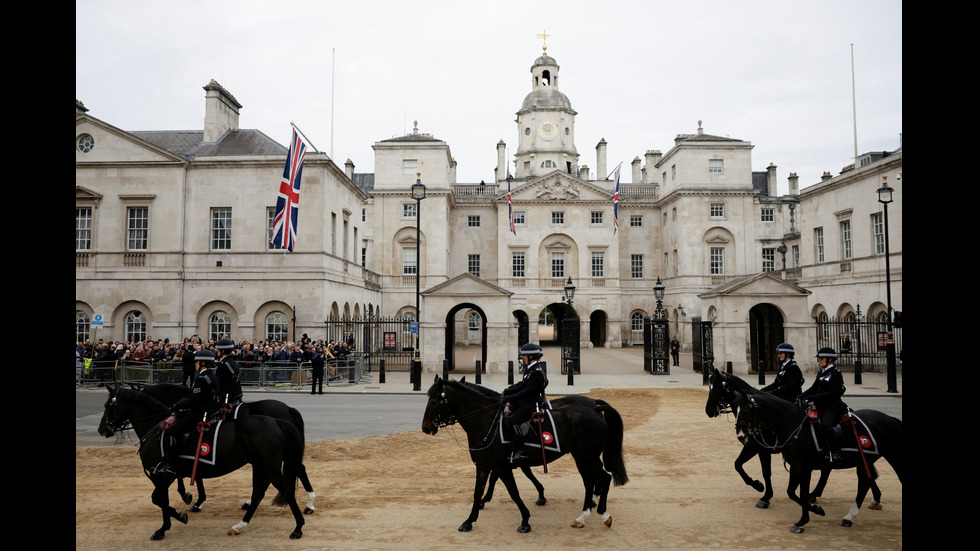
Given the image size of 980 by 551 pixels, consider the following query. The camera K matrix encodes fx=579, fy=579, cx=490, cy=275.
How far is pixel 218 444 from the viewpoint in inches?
296

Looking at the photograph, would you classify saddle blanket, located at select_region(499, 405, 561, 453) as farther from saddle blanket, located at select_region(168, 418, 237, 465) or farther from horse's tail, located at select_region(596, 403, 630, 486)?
saddle blanket, located at select_region(168, 418, 237, 465)

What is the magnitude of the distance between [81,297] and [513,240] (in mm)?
30527

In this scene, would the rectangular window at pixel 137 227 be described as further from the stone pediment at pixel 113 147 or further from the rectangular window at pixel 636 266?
the rectangular window at pixel 636 266

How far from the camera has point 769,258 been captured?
49.6 meters

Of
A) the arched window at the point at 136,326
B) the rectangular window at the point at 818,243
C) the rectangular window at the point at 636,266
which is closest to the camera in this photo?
the arched window at the point at 136,326

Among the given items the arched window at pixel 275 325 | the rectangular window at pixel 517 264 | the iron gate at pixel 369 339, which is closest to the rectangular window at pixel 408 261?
the iron gate at pixel 369 339

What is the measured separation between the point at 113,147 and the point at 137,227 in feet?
13.3

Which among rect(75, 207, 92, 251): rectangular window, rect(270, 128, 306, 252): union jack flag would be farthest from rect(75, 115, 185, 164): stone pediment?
rect(270, 128, 306, 252): union jack flag

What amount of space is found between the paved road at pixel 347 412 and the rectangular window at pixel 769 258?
104ft

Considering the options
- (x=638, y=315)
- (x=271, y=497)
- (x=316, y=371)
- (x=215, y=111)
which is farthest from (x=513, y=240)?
(x=271, y=497)

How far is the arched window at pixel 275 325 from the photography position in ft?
91.8

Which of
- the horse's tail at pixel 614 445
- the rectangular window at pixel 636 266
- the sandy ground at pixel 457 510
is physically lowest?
the sandy ground at pixel 457 510

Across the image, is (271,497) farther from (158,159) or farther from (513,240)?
(513,240)

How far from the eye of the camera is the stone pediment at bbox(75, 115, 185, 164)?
28203mm
